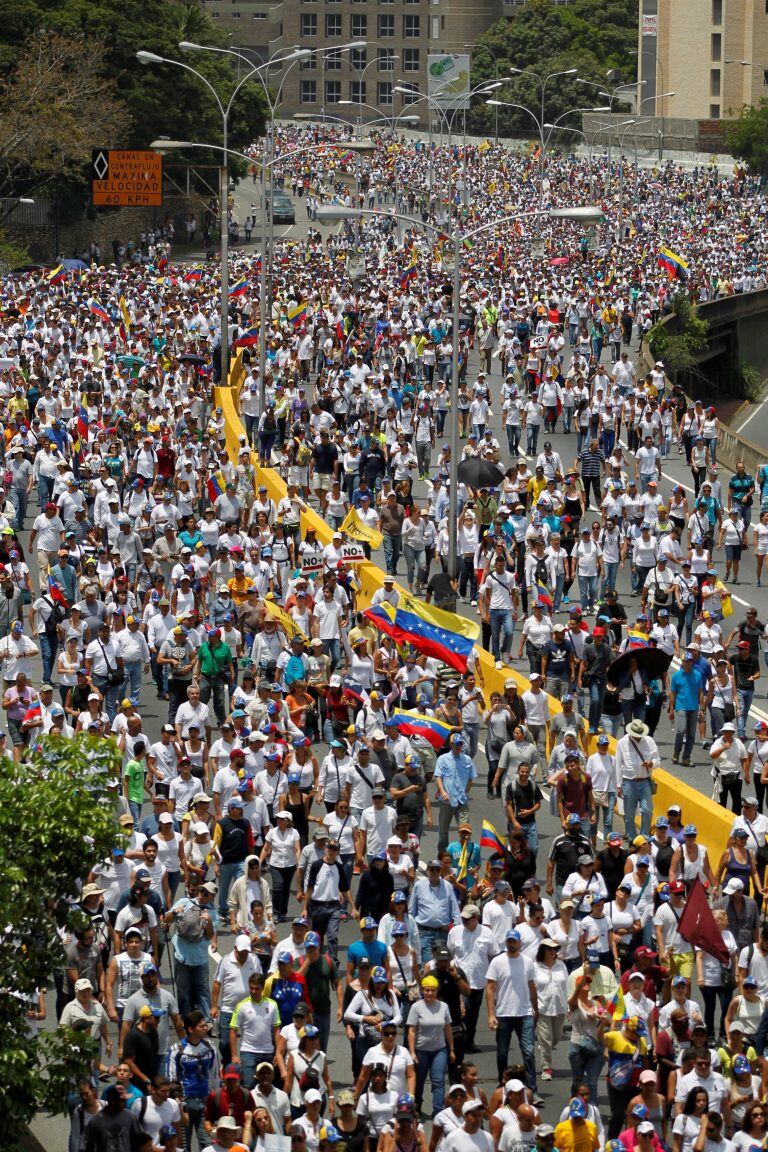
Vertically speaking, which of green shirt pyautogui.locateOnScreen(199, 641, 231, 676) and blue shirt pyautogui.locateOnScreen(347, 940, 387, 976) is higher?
green shirt pyautogui.locateOnScreen(199, 641, 231, 676)

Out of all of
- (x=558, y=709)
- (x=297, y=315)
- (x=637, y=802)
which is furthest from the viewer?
(x=297, y=315)

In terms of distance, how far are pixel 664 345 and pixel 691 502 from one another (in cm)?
1836

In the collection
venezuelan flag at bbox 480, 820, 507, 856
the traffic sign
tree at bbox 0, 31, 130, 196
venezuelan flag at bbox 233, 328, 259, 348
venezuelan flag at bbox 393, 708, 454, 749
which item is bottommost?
venezuelan flag at bbox 480, 820, 507, 856

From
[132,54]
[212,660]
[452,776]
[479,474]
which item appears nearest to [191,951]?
[452,776]

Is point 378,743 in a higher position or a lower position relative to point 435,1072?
higher

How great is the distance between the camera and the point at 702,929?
1526 centimetres

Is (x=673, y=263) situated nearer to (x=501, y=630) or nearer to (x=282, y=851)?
(x=501, y=630)

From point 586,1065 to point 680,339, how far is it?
40051mm

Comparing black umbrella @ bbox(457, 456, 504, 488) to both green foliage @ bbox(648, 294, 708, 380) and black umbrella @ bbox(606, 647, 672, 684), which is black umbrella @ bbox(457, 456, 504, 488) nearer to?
black umbrella @ bbox(606, 647, 672, 684)

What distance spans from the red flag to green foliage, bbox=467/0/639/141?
378 ft

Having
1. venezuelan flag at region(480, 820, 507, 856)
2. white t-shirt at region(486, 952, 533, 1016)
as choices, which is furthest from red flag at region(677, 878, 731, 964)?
venezuelan flag at region(480, 820, 507, 856)

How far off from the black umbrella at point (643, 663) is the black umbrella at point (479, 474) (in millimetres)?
8012

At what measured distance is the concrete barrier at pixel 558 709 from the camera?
18.6 m

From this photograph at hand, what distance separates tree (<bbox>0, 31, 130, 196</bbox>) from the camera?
67.1m
